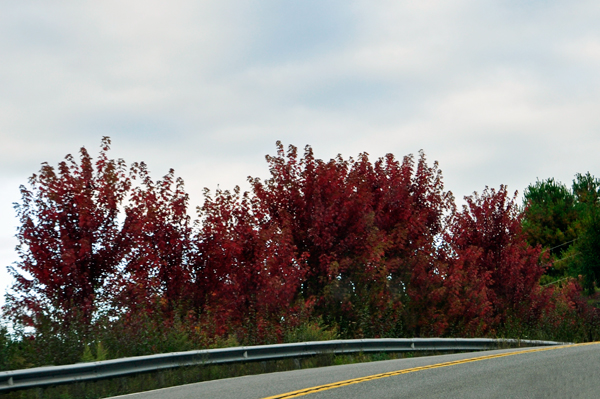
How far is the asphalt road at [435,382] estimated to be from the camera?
948 cm

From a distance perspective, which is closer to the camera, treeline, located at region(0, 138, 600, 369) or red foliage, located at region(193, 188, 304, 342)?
treeline, located at region(0, 138, 600, 369)

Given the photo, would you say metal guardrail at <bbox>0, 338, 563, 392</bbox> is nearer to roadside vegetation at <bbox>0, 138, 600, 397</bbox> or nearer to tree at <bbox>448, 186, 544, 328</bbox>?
roadside vegetation at <bbox>0, 138, 600, 397</bbox>

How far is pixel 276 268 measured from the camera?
2200 cm

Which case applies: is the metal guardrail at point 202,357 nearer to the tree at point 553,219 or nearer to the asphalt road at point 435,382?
the asphalt road at point 435,382

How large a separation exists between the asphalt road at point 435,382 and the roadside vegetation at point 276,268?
263cm

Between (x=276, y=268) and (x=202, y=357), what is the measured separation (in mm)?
9466

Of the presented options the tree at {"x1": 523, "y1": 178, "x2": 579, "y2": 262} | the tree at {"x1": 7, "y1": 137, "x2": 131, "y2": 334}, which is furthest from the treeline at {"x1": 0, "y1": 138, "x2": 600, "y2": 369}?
the tree at {"x1": 523, "y1": 178, "x2": 579, "y2": 262}

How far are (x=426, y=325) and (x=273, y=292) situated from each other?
6830 millimetres

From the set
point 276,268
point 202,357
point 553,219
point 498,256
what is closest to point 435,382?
point 202,357

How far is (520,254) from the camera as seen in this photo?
108ft

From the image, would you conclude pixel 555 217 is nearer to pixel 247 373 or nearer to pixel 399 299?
pixel 399 299

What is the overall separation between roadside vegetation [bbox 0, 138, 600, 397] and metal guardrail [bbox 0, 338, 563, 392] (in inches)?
28.6

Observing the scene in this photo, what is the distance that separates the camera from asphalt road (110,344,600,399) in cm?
948

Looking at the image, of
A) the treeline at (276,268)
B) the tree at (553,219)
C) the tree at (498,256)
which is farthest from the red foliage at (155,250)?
the tree at (553,219)
